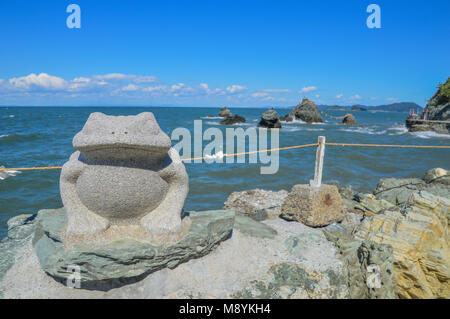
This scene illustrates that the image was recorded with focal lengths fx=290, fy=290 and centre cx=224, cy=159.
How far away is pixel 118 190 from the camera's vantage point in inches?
109

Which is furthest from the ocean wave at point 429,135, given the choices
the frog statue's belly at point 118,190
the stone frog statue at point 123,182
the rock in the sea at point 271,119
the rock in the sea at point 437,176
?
the frog statue's belly at point 118,190

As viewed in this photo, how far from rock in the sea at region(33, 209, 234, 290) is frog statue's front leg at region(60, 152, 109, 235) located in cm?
17

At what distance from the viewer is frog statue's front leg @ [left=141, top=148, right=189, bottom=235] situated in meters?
2.95

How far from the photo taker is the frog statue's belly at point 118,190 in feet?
9.09

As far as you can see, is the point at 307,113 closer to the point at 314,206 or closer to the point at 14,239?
the point at 314,206

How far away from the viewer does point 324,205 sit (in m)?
4.83

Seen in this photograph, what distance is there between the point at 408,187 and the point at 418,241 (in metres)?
4.22

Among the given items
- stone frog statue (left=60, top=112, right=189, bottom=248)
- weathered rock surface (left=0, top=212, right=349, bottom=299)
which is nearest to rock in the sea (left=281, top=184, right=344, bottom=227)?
weathered rock surface (left=0, top=212, right=349, bottom=299)

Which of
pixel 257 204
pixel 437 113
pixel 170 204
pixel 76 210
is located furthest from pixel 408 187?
pixel 437 113

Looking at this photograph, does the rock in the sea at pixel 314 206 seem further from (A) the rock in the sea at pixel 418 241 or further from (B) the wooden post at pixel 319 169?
(A) the rock in the sea at pixel 418 241

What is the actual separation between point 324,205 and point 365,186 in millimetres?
5086

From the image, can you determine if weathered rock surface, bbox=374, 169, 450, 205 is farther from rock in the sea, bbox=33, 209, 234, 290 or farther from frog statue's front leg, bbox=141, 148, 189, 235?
frog statue's front leg, bbox=141, 148, 189, 235

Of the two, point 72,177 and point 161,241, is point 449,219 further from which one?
point 72,177
